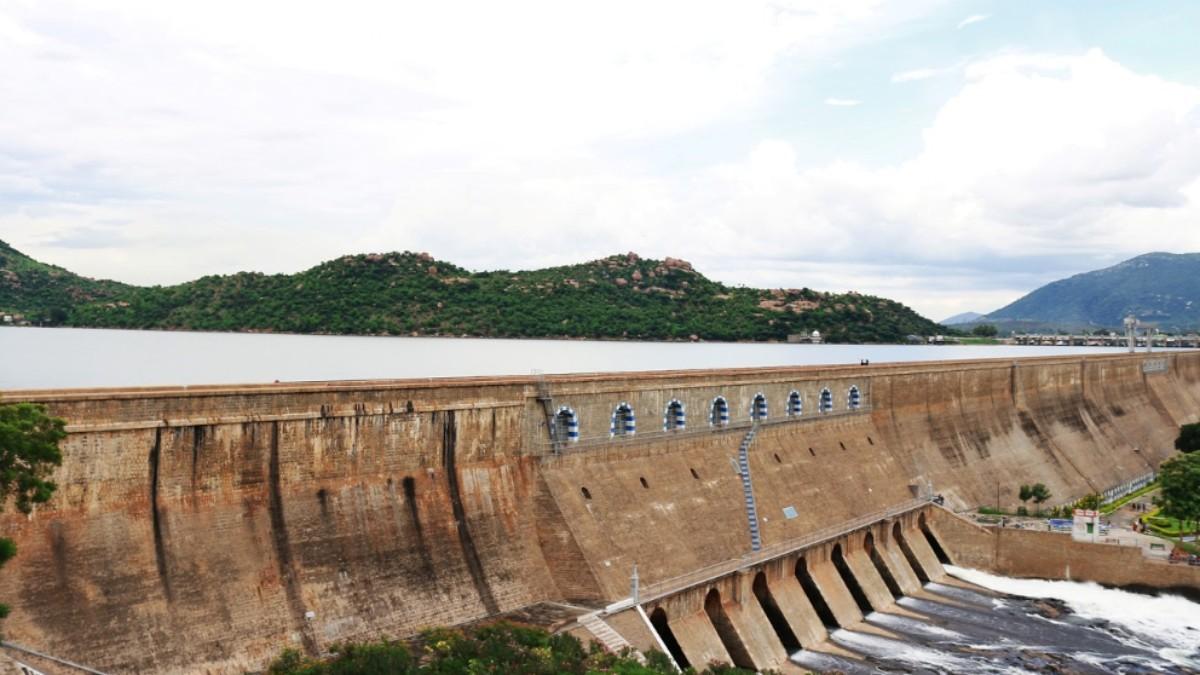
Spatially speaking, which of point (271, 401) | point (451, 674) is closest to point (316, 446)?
point (271, 401)

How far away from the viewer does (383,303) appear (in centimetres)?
13250

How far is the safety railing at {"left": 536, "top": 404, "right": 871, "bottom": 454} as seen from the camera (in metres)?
40.7

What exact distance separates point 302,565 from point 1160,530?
173 ft

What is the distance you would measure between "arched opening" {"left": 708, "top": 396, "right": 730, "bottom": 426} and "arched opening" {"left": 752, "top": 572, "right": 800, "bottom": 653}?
9.17 m

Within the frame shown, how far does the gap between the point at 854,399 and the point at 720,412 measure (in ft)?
50.8

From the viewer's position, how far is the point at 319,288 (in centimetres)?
13512

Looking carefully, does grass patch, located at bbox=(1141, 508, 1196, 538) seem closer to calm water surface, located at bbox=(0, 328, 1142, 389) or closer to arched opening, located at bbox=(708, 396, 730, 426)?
arched opening, located at bbox=(708, 396, 730, 426)

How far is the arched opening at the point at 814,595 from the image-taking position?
151 ft

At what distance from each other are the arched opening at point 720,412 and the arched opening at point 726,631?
11487mm

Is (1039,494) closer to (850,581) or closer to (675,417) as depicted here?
(850,581)

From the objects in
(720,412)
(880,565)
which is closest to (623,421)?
(720,412)

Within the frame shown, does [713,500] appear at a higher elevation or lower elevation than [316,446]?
lower

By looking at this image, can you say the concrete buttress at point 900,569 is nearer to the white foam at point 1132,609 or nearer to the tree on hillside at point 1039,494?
the white foam at point 1132,609

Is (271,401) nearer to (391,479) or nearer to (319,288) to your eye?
(391,479)
